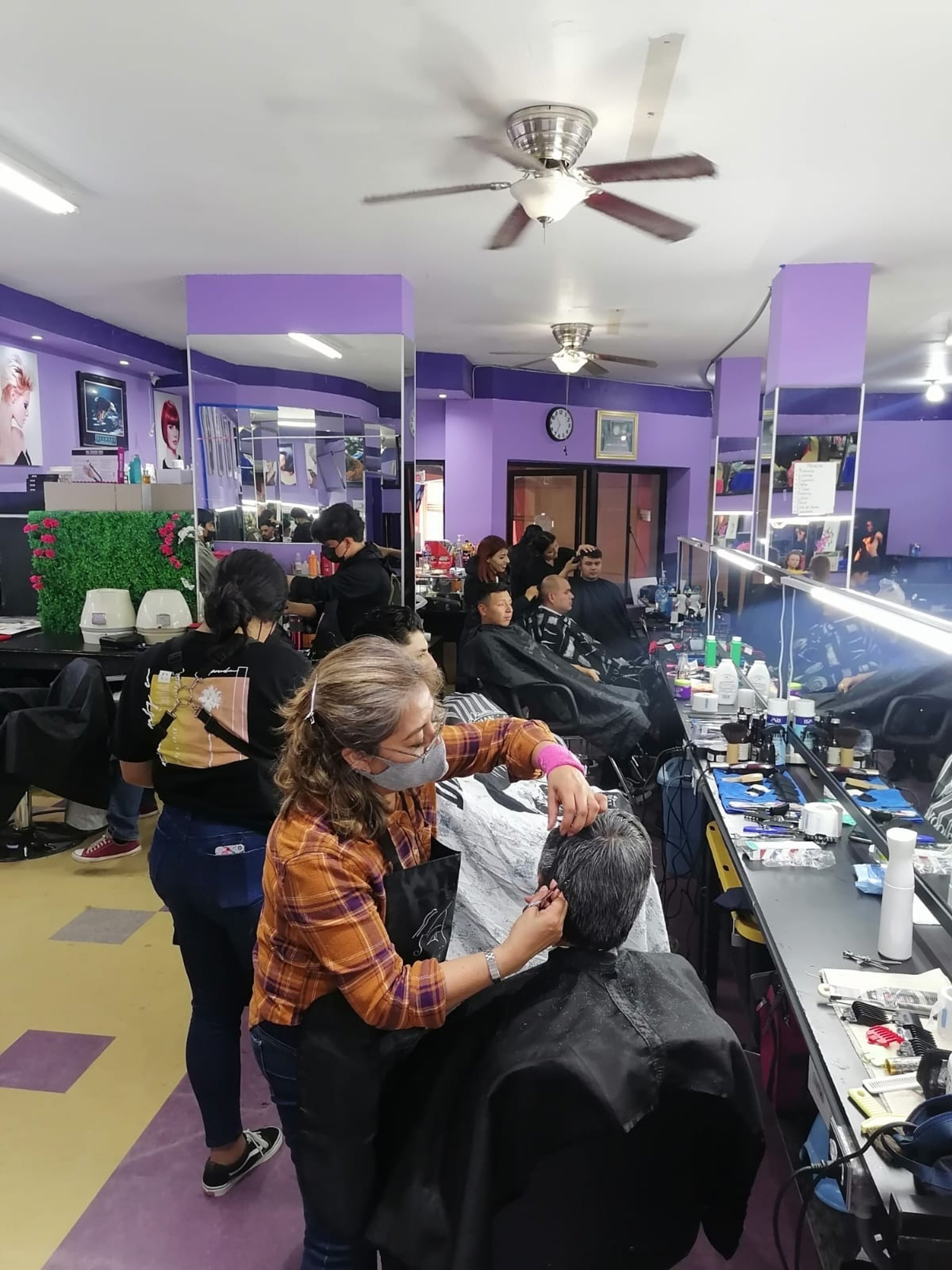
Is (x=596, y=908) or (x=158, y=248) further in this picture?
(x=158, y=248)

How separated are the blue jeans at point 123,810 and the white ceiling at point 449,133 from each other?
2.47m

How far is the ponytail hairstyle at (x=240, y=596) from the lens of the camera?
1881 millimetres

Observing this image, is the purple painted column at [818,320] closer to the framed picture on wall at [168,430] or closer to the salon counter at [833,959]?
the salon counter at [833,959]

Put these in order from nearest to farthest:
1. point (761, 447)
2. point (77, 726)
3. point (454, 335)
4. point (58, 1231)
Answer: point (58, 1231) → point (77, 726) → point (761, 447) → point (454, 335)

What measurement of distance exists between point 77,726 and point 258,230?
2.31 meters

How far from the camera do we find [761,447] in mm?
4602

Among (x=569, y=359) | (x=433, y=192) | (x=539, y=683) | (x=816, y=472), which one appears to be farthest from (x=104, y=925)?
(x=569, y=359)

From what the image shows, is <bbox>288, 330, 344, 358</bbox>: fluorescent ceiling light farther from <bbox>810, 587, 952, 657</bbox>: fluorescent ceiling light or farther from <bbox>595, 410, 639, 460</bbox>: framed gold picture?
<bbox>595, 410, 639, 460</bbox>: framed gold picture

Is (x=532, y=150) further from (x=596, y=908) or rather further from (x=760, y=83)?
(x=596, y=908)

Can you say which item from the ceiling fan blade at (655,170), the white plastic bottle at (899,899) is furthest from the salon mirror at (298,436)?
the white plastic bottle at (899,899)

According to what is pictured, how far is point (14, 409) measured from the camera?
6.00m

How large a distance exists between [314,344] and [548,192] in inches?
92.3

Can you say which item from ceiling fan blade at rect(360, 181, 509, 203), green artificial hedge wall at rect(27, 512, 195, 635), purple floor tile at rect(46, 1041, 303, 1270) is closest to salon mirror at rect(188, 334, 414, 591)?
green artificial hedge wall at rect(27, 512, 195, 635)

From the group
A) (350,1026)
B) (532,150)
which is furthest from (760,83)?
(350,1026)
